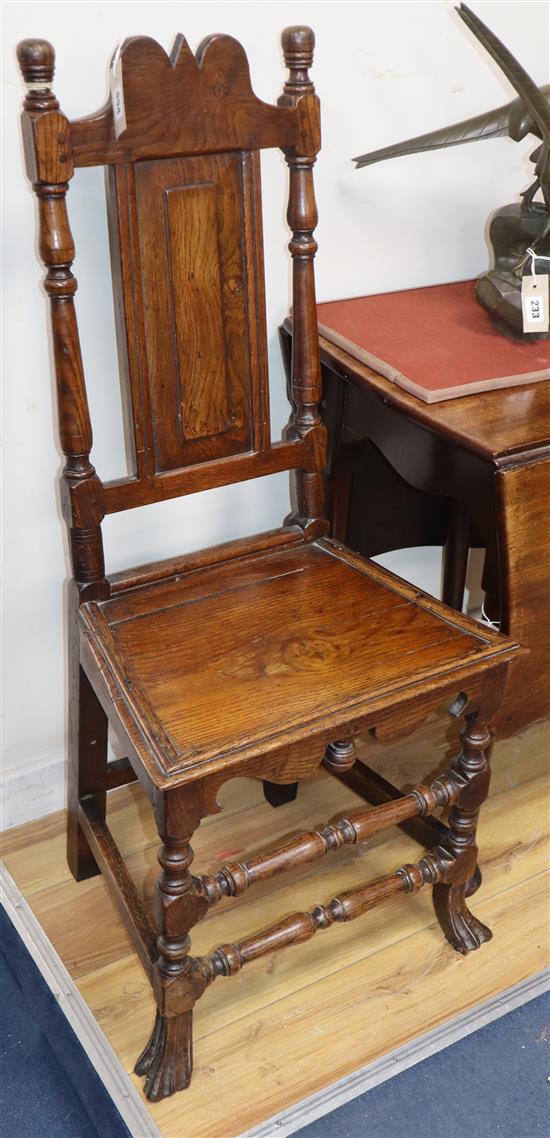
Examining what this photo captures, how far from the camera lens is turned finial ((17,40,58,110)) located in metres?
1.18

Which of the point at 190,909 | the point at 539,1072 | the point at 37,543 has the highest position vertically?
the point at 37,543

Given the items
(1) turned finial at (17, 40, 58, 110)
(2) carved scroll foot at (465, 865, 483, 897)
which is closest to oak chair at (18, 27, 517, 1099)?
(1) turned finial at (17, 40, 58, 110)

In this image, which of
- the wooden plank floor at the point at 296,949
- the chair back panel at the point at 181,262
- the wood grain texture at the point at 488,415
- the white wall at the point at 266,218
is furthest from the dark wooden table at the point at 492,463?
the wooden plank floor at the point at 296,949

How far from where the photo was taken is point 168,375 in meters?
1.44

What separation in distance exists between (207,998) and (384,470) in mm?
919

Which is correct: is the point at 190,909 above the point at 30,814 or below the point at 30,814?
above

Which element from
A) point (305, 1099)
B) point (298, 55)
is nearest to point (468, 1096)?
point (305, 1099)

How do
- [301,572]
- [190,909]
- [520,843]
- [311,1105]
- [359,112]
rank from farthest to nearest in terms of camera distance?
[520,843] → [359,112] → [301,572] → [311,1105] → [190,909]

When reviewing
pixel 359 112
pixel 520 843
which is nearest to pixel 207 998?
pixel 520 843

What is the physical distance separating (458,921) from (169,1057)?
1.59 ft

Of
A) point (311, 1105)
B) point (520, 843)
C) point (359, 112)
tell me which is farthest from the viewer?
point (520, 843)

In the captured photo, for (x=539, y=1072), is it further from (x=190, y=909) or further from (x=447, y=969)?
(x=190, y=909)

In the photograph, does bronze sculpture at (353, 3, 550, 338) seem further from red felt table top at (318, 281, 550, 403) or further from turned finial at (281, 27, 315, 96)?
turned finial at (281, 27, 315, 96)

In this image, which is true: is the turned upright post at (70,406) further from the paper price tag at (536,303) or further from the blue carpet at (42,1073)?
the paper price tag at (536,303)
